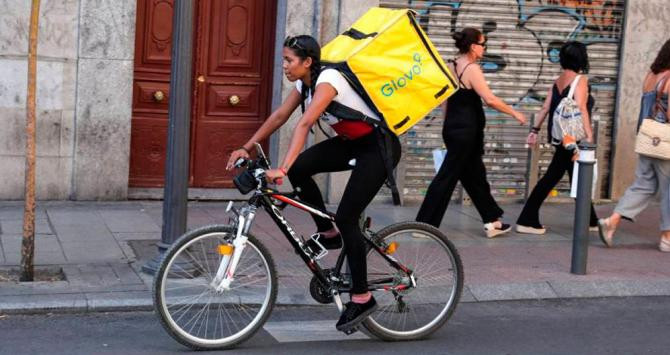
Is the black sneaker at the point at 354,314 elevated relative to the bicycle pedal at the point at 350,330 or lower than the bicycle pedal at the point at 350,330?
elevated

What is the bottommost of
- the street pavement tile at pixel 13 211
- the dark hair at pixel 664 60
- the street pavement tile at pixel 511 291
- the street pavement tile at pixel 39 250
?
the street pavement tile at pixel 13 211

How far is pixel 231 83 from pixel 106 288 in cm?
427

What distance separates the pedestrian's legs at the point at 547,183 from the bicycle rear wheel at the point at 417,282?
3.45m

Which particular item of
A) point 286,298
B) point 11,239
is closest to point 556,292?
point 286,298

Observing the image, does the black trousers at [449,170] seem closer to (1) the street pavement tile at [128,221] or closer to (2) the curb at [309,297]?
(2) the curb at [309,297]

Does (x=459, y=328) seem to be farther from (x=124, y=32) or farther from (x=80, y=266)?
(x=124, y=32)

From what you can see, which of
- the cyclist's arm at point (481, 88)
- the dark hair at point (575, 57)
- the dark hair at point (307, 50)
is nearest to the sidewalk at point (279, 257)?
the cyclist's arm at point (481, 88)

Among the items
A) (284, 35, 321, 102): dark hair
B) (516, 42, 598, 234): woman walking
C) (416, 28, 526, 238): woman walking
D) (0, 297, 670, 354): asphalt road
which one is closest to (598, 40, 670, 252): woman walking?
(516, 42, 598, 234): woman walking

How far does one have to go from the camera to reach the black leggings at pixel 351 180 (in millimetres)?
6477

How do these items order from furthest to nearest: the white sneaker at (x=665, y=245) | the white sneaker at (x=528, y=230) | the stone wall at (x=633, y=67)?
1. the stone wall at (x=633, y=67)
2. the white sneaker at (x=528, y=230)
3. the white sneaker at (x=665, y=245)

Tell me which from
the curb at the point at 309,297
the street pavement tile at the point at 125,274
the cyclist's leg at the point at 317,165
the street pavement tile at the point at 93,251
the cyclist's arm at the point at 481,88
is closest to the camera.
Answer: the cyclist's leg at the point at 317,165

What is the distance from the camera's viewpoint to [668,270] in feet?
29.5

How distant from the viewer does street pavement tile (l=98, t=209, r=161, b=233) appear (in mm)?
9734

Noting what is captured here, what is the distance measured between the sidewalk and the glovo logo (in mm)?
1739
